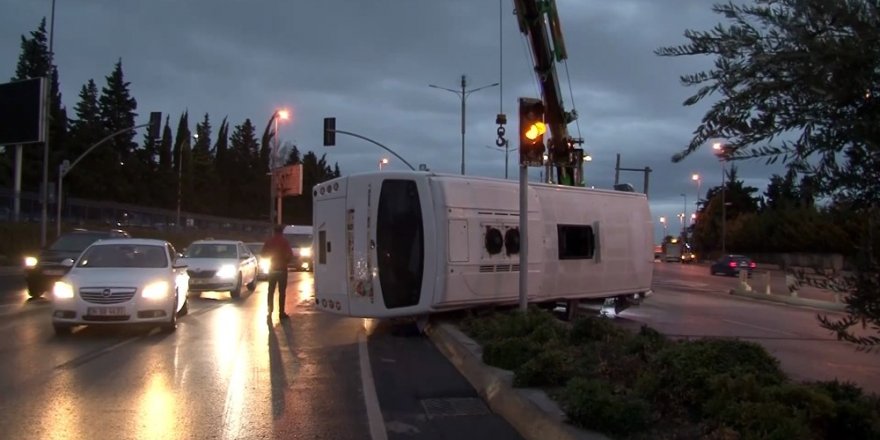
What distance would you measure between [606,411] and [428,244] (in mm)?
6940

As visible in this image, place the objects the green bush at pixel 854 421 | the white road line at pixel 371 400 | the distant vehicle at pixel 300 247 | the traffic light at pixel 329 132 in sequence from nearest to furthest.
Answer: the green bush at pixel 854 421, the white road line at pixel 371 400, the traffic light at pixel 329 132, the distant vehicle at pixel 300 247

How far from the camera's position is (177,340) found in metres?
12.5

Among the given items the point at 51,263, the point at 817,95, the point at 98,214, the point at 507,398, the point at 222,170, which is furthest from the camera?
the point at 222,170

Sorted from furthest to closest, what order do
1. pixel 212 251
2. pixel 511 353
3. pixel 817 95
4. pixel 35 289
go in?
pixel 212 251, pixel 35 289, pixel 511 353, pixel 817 95

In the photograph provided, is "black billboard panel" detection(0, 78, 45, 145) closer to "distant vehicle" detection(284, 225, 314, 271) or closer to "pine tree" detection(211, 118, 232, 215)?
"distant vehicle" detection(284, 225, 314, 271)

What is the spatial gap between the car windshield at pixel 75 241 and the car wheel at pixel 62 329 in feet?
23.1

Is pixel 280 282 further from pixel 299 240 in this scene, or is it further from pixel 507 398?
pixel 299 240

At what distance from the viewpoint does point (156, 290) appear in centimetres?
1291

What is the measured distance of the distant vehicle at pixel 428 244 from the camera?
12.7 metres

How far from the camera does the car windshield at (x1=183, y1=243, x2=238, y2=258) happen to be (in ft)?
72.0

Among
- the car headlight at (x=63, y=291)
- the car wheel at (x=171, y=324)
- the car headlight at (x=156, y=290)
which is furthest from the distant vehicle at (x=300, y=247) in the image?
the car headlight at (x=63, y=291)

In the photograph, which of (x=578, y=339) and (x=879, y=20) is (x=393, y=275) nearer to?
(x=578, y=339)

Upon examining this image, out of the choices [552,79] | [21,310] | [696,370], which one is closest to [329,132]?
[552,79]

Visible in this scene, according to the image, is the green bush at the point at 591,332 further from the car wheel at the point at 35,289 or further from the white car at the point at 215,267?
the car wheel at the point at 35,289
